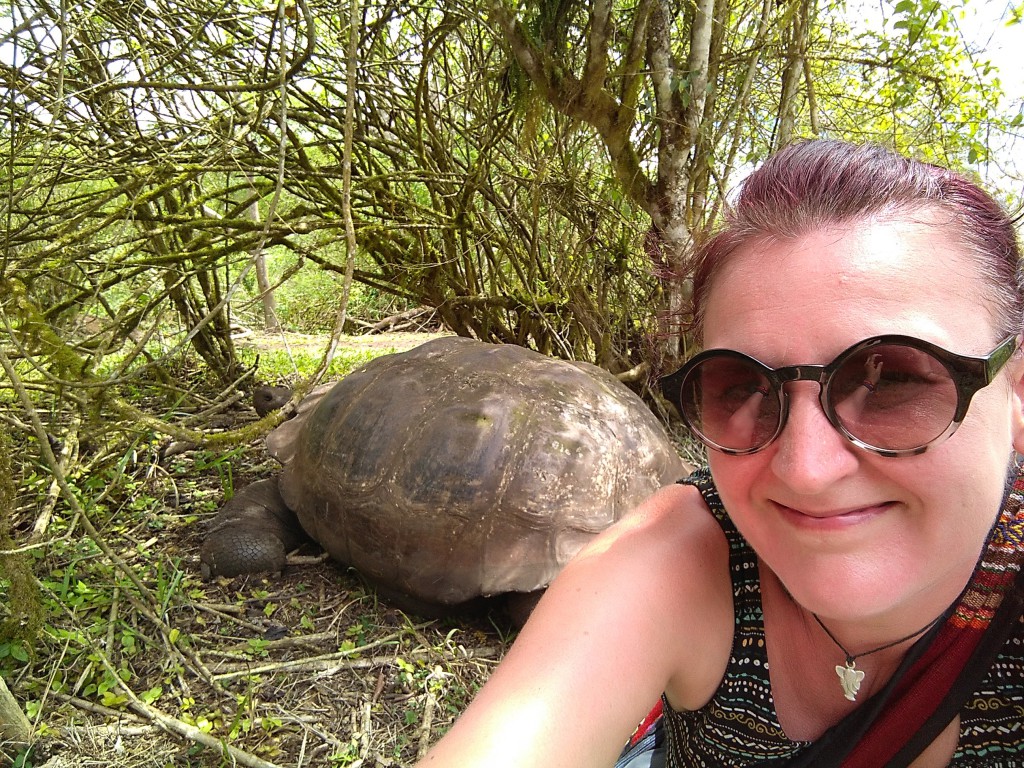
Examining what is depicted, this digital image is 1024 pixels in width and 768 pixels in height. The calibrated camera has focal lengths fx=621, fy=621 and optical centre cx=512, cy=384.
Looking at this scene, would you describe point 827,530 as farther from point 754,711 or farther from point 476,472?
point 476,472

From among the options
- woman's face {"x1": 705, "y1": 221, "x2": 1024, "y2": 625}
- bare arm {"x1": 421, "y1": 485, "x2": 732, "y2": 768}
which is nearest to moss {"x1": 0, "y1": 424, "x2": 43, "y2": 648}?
bare arm {"x1": 421, "y1": 485, "x2": 732, "y2": 768}

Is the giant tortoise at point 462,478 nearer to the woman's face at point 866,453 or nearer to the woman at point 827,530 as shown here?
the woman at point 827,530

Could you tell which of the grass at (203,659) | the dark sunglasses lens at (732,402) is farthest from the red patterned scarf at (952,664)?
the grass at (203,659)

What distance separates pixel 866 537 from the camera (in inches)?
29.9

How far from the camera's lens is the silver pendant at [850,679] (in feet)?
2.94

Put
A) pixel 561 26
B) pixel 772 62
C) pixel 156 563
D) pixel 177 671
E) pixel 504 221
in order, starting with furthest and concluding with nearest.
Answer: pixel 504 221, pixel 772 62, pixel 561 26, pixel 156 563, pixel 177 671

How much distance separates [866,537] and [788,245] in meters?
0.38

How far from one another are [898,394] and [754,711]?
22.4 inches

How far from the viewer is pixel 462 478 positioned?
240cm

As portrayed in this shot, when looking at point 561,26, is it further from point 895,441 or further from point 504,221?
point 895,441

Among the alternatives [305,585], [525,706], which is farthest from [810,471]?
[305,585]

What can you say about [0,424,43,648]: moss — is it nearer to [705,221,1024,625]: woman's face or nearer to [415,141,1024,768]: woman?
[415,141,1024,768]: woman

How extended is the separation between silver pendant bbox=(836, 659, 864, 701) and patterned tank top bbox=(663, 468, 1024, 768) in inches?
4.5

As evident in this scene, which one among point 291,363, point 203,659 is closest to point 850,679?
point 203,659
